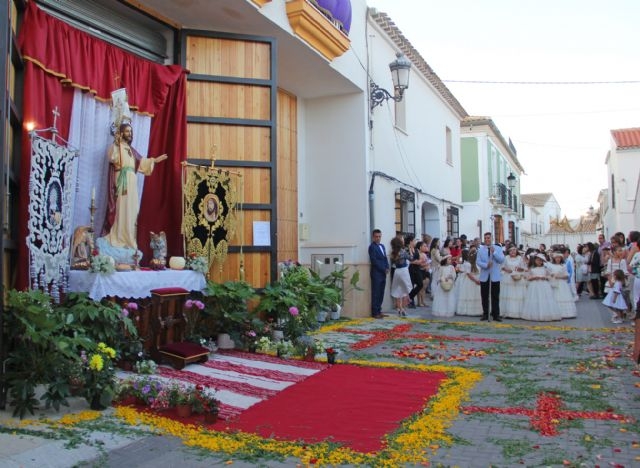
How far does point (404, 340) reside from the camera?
9078mm

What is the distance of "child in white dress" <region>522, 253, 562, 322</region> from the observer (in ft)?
38.2

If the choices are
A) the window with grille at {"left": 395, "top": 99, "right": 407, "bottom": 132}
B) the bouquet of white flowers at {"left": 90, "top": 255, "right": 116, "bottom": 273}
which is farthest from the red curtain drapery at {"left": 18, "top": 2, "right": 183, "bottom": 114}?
the window with grille at {"left": 395, "top": 99, "right": 407, "bottom": 132}

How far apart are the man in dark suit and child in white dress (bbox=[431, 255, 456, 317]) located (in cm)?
125

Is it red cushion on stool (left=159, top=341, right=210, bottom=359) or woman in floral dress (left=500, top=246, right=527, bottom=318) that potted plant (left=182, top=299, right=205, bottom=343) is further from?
woman in floral dress (left=500, top=246, right=527, bottom=318)

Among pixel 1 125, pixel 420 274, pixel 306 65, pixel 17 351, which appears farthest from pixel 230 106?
pixel 420 274

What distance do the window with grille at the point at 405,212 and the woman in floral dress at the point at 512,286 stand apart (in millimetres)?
2991

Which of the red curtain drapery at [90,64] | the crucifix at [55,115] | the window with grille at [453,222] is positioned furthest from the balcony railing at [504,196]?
the crucifix at [55,115]

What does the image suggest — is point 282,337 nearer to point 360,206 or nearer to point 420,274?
point 360,206

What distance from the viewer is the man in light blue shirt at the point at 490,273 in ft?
36.7

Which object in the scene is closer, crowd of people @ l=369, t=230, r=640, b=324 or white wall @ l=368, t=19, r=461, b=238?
crowd of people @ l=369, t=230, r=640, b=324

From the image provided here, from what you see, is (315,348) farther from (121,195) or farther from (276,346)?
(121,195)

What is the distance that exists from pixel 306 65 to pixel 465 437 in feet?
26.2

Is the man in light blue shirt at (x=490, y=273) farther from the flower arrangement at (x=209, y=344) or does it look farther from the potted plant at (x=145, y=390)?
the potted plant at (x=145, y=390)

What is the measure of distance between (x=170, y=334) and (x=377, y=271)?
586 centimetres
